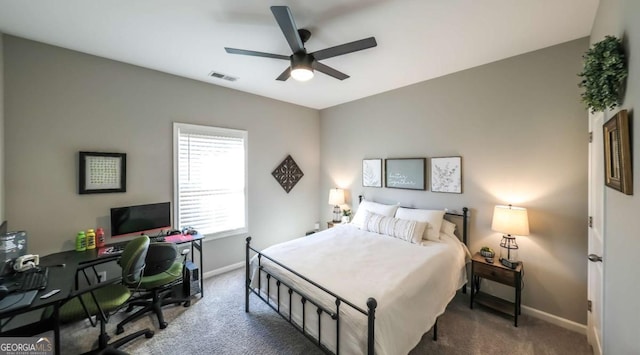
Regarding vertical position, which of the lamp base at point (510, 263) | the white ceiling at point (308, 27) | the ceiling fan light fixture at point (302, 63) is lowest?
the lamp base at point (510, 263)

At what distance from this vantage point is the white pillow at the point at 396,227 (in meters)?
2.95

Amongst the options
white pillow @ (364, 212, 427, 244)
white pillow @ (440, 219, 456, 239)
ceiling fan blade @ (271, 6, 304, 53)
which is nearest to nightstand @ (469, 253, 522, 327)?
white pillow @ (440, 219, 456, 239)

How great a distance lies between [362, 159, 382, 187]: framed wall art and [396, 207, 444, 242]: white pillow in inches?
34.8

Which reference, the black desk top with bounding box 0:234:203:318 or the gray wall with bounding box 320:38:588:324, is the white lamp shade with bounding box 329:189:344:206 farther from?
the black desk top with bounding box 0:234:203:318

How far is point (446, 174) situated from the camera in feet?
10.8

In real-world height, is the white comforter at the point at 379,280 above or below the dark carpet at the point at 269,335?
above

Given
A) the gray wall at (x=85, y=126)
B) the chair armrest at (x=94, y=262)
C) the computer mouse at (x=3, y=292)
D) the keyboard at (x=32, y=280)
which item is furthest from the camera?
the gray wall at (x=85, y=126)

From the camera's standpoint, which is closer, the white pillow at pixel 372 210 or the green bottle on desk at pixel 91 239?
the green bottle on desk at pixel 91 239

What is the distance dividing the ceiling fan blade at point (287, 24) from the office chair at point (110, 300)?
225cm

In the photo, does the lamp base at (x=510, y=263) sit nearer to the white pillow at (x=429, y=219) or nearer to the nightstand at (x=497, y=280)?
the nightstand at (x=497, y=280)

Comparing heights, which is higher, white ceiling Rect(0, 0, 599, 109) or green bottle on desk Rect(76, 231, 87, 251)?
white ceiling Rect(0, 0, 599, 109)

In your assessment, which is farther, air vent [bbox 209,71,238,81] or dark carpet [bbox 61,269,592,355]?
air vent [bbox 209,71,238,81]

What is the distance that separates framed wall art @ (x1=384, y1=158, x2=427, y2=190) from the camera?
3525mm

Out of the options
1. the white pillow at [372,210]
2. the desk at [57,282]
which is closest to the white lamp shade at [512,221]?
the white pillow at [372,210]
